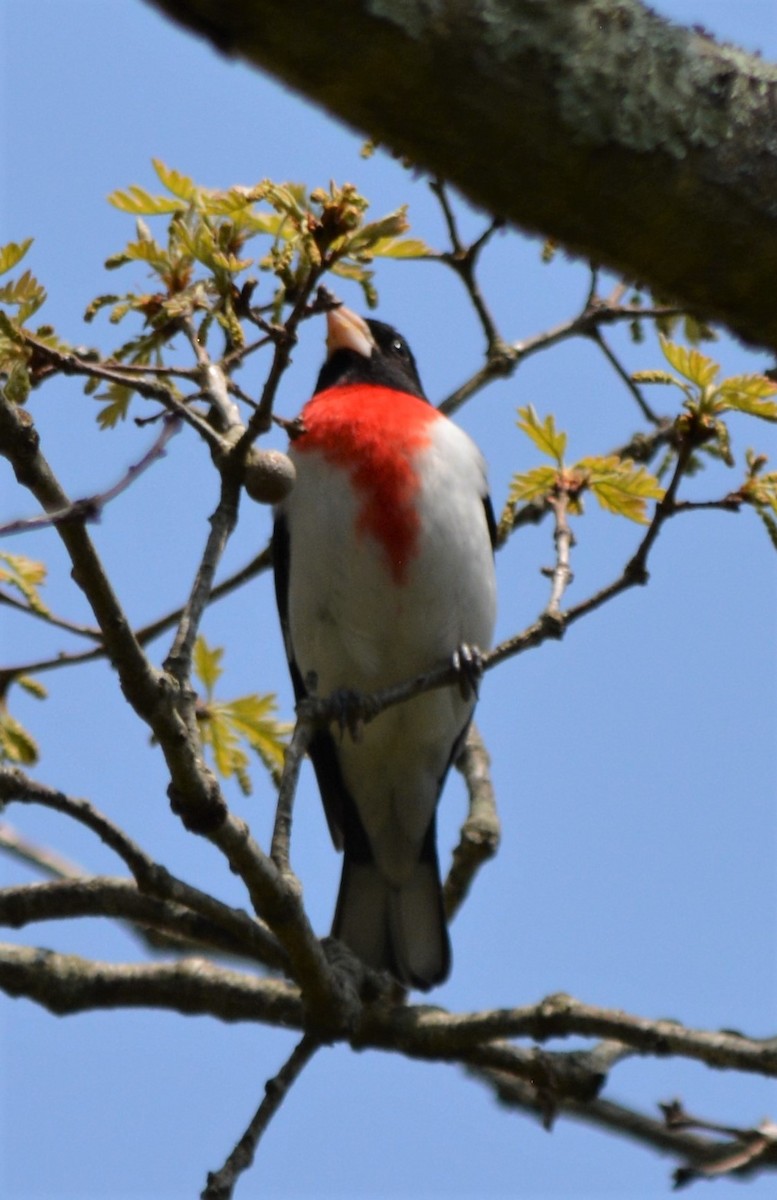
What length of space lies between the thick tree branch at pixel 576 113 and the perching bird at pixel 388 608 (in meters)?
3.38

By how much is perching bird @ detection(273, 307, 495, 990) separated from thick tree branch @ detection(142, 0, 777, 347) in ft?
11.1

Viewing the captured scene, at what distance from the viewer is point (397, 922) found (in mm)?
5566

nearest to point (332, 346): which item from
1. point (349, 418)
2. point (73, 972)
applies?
point (349, 418)

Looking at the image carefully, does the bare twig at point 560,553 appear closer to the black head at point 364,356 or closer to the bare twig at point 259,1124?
the bare twig at point 259,1124

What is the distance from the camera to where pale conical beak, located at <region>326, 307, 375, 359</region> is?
625cm

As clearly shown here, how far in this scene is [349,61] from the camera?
1614 mm

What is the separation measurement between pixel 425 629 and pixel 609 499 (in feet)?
4.48

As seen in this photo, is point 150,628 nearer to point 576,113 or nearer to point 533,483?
point 533,483

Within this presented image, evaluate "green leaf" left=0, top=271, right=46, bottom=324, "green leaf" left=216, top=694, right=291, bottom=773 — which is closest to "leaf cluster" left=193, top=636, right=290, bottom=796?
"green leaf" left=216, top=694, right=291, bottom=773

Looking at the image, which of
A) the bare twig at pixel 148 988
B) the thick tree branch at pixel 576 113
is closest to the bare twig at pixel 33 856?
the bare twig at pixel 148 988

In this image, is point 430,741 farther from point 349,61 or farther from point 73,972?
point 349,61

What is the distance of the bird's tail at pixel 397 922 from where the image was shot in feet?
17.7

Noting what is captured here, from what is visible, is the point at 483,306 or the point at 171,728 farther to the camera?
the point at 483,306

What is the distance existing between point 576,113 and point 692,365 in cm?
193
